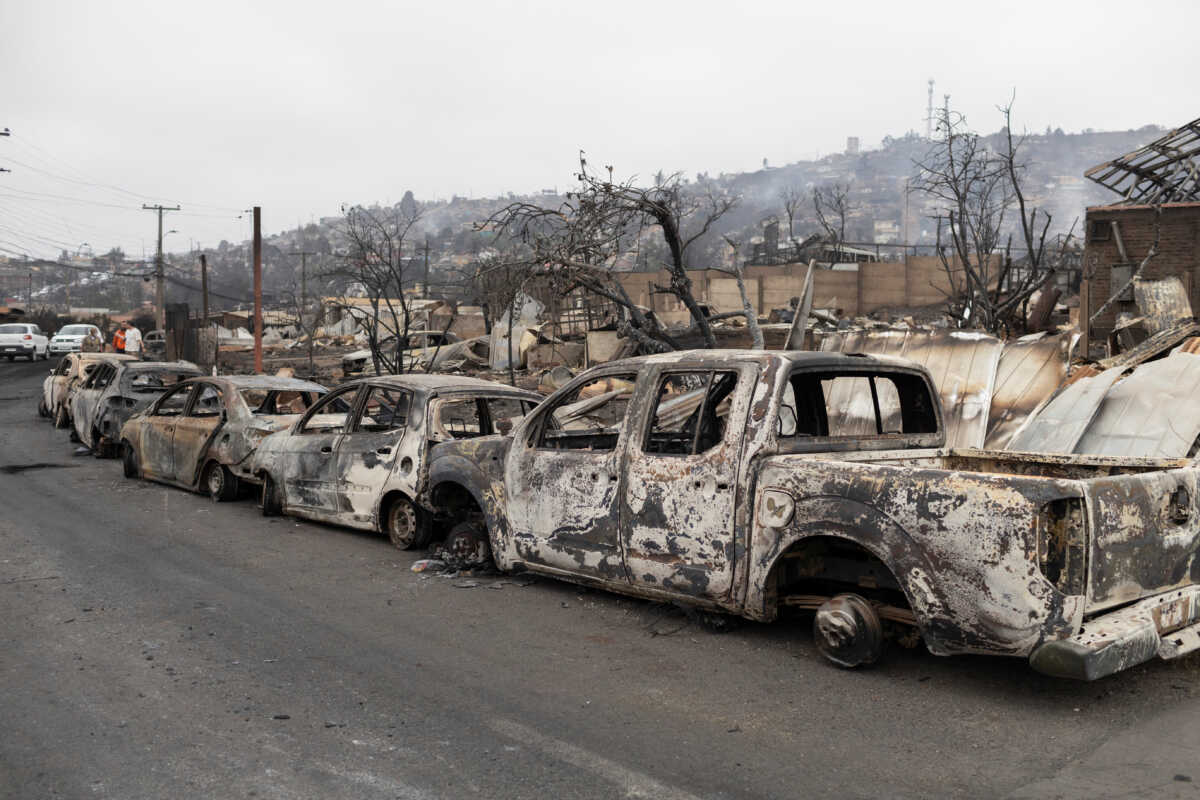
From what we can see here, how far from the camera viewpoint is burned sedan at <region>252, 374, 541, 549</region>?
8.23m

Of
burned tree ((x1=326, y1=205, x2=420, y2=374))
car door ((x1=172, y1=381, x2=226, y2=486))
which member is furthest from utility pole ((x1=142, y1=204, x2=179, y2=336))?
car door ((x1=172, y1=381, x2=226, y2=486))

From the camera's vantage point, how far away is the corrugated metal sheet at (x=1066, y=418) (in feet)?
30.5

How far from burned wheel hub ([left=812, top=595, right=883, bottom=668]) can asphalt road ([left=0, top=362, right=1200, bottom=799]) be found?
4.1 inches

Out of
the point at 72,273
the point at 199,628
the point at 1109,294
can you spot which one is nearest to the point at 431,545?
the point at 199,628

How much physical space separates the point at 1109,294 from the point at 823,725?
54.5 ft

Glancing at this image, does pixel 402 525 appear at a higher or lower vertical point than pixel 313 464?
lower

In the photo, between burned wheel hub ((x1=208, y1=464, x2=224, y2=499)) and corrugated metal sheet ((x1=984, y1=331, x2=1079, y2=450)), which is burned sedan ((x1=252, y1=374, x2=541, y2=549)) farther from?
corrugated metal sheet ((x1=984, y1=331, x2=1079, y2=450))

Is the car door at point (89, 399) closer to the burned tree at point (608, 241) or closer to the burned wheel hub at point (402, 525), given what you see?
the burned tree at point (608, 241)

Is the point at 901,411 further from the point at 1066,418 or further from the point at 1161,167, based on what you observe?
the point at 1161,167

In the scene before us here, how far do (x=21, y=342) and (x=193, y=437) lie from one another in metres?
32.7

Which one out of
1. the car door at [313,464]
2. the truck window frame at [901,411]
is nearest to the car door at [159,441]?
the car door at [313,464]

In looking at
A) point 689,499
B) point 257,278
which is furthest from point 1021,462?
point 257,278

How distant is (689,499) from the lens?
5551 millimetres

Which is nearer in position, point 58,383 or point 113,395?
point 113,395
